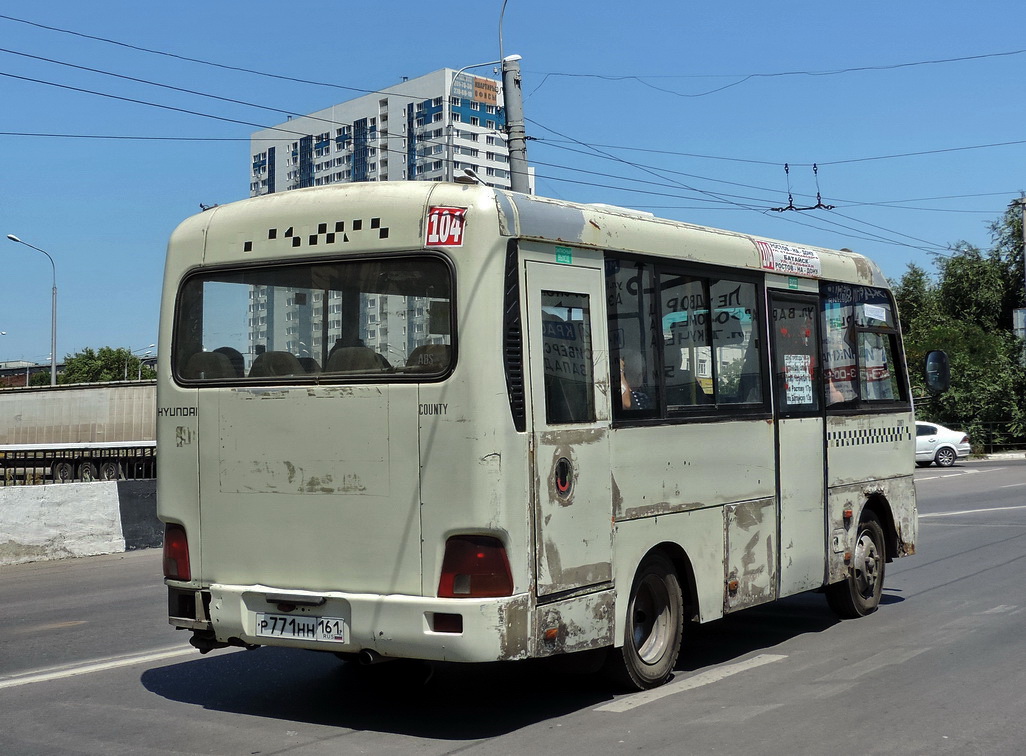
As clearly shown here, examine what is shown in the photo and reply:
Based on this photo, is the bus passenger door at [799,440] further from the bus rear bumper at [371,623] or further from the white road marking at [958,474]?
the white road marking at [958,474]

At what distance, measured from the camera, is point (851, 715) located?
6.23 metres

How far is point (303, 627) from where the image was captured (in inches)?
241

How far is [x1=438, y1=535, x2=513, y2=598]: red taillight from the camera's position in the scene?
18.7ft

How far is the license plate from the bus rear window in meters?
1.26

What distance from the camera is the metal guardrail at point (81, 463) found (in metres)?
A: 31.2

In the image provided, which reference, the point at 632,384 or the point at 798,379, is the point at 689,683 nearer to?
the point at 632,384

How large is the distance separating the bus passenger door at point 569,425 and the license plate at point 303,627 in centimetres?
107

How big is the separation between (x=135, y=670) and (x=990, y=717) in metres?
5.20

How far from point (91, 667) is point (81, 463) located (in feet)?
88.1

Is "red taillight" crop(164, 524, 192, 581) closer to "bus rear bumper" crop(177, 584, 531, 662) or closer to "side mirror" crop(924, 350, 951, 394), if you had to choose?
"bus rear bumper" crop(177, 584, 531, 662)

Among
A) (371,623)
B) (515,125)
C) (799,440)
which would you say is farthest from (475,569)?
(515,125)

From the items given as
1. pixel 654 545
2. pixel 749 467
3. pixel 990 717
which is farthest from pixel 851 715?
pixel 749 467

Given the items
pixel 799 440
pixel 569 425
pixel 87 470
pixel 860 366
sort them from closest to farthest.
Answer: pixel 569 425, pixel 799 440, pixel 860 366, pixel 87 470

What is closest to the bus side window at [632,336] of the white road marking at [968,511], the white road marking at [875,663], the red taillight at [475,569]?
the red taillight at [475,569]
